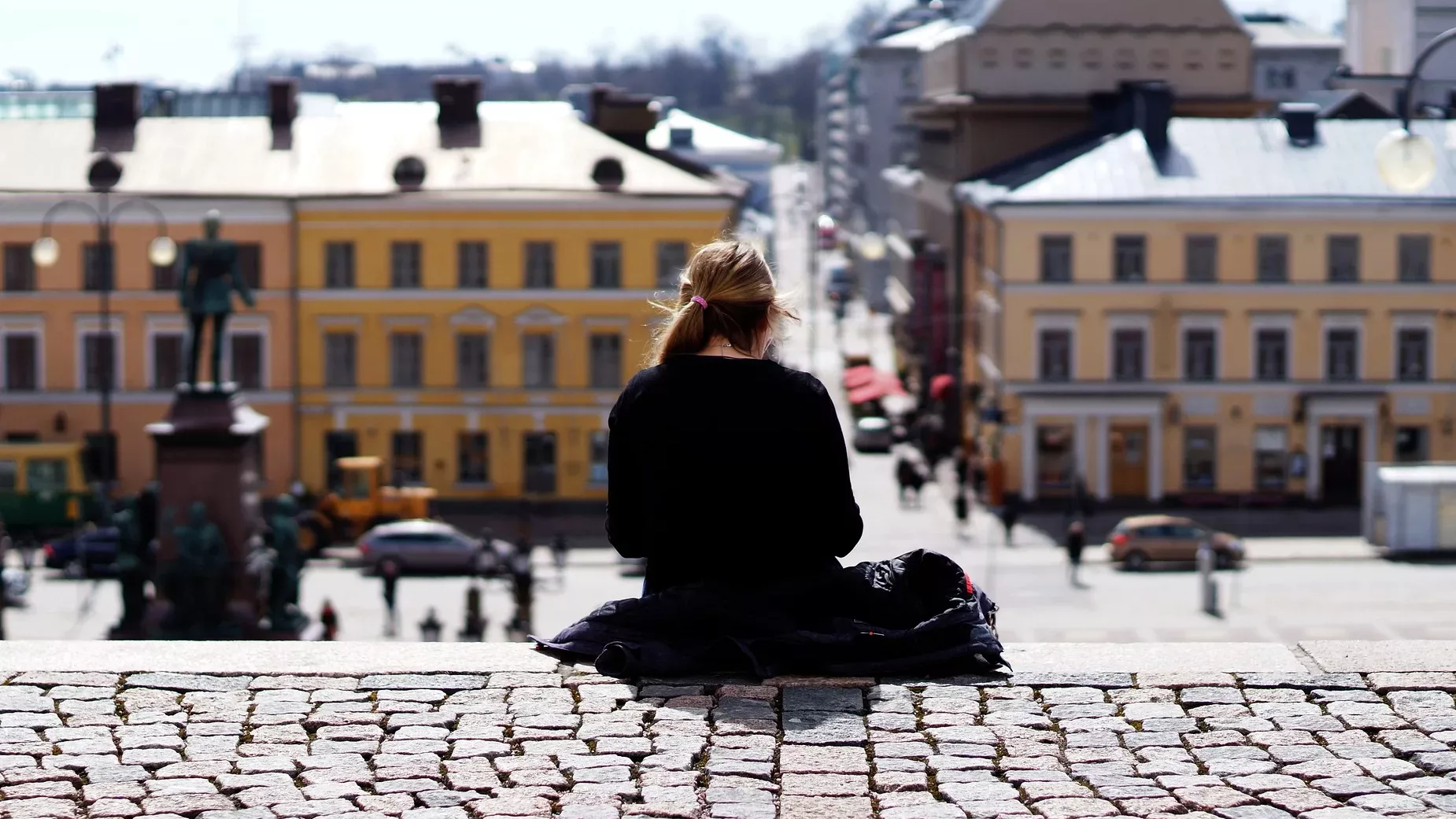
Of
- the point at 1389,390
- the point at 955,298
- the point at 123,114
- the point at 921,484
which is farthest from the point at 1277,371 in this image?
the point at 123,114

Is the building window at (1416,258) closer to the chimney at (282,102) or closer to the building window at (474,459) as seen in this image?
the building window at (474,459)

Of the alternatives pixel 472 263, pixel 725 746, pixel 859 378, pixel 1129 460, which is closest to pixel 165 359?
pixel 472 263

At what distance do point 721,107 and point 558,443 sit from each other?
106 meters

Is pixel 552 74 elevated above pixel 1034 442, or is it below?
above

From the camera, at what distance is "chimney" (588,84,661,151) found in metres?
54.6

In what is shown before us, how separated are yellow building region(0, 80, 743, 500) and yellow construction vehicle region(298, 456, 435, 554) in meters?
2.59

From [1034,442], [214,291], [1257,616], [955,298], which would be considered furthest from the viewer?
[955,298]

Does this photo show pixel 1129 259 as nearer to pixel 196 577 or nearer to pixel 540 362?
pixel 540 362

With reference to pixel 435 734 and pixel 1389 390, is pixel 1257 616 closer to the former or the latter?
pixel 1389 390

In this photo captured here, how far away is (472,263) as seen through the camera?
52.3 m

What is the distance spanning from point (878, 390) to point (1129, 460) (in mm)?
17552

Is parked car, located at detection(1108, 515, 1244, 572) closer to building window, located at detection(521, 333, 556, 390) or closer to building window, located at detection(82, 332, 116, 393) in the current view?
building window, located at detection(521, 333, 556, 390)

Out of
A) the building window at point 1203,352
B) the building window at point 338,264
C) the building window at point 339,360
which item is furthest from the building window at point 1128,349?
the building window at point 338,264

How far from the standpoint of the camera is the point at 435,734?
336 inches
